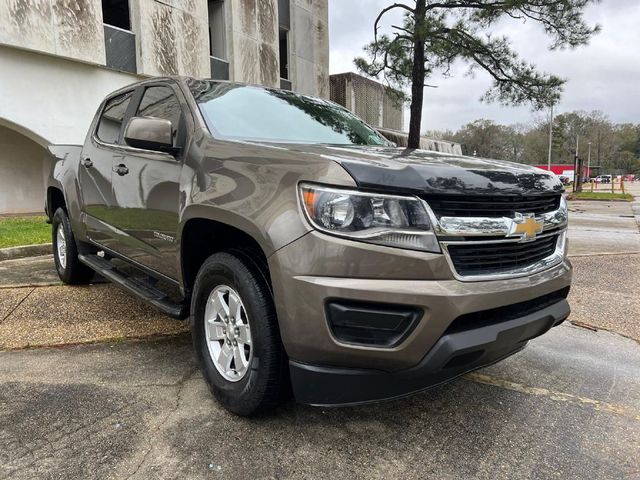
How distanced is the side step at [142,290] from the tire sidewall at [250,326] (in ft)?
0.94

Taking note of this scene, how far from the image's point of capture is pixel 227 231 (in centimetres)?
274

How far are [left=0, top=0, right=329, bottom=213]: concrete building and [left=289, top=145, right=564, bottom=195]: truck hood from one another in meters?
10.9

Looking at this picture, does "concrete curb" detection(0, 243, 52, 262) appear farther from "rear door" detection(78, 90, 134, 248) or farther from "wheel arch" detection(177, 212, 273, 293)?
"wheel arch" detection(177, 212, 273, 293)

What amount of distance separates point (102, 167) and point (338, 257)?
9.36ft

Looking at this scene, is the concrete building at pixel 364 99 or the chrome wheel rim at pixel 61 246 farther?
the concrete building at pixel 364 99

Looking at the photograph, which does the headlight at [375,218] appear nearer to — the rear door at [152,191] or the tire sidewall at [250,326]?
the tire sidewall at [250,326]

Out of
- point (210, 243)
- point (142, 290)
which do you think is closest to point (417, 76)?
point (142, 290)

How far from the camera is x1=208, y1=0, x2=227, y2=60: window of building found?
1667 cm

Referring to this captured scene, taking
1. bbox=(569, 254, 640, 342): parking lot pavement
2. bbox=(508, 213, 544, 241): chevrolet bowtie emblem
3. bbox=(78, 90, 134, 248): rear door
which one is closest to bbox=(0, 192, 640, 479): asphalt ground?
bbox=(569, 254, 640, 342): parking lot pavement

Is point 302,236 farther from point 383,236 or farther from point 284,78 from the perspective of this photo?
point 284,78

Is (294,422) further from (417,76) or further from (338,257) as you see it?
(417,76)

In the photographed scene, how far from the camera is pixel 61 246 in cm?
530

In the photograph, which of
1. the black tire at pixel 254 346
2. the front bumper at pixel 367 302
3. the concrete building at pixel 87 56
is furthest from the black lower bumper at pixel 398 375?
the concrete building at pixel 87 56

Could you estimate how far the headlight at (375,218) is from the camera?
2.06 metres
